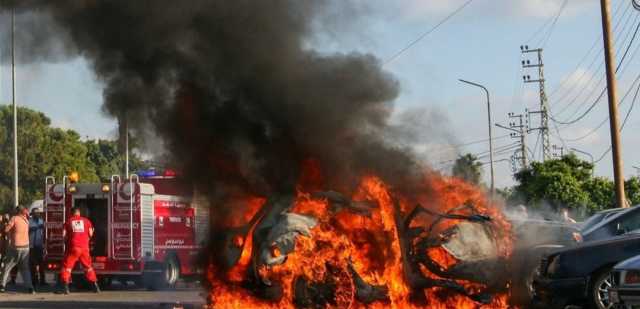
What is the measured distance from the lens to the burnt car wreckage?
470 inches

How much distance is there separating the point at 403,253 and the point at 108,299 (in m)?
7.47

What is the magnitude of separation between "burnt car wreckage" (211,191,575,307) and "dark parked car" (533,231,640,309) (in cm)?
72

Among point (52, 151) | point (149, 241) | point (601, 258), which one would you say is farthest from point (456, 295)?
point (52, 151)

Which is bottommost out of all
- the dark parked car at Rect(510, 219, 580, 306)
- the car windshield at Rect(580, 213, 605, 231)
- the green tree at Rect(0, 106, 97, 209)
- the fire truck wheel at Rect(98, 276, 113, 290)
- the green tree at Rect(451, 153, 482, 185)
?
the fire truck wheel at Rect(98, 276, 113, 290)

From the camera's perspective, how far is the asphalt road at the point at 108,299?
1593 cm

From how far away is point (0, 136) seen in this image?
44594mm

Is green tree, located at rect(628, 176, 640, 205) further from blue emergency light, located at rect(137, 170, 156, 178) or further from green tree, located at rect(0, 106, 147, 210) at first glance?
green tree, located at rect(0, 106, 147, 210)

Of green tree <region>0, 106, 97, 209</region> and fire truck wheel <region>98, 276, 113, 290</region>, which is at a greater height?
green tree <region>0, 106, 97, 209</region>

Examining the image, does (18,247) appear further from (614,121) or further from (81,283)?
(614,121)

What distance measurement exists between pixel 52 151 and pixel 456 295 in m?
54.4

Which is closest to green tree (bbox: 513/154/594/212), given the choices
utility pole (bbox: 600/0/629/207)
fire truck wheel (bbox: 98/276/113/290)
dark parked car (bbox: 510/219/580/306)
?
utility pole (bbox: 600/0/629/207)

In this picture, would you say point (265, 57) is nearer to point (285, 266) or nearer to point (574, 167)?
point (285, 266)

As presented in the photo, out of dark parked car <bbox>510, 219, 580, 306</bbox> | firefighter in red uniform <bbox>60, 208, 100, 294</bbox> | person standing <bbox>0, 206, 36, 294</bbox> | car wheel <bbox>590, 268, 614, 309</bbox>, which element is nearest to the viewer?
car wheel <bbox>590, 268, 614, 309</bbox>

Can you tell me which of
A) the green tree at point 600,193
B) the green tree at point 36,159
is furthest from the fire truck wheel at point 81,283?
the green tree at point 36,159
